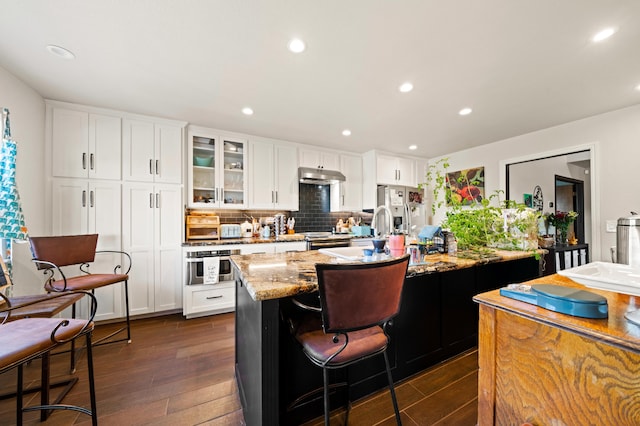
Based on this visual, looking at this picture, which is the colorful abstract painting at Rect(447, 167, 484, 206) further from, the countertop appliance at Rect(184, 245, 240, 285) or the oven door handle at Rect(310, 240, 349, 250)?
the countertop appliance at Rect(184, 245, 240, 285)

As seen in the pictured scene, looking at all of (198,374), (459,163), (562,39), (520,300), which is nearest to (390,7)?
(562,39)

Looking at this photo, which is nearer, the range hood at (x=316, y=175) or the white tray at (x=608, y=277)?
the white tray at (x=608, y=277)

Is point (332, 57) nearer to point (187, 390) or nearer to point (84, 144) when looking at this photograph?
point (187, 390)

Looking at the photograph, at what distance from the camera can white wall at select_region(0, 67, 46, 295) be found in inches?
80.0

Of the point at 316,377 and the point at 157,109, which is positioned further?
the point at 157,109

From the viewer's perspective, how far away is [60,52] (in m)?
1.75

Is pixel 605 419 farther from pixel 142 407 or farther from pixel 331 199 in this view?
pixel 331 199

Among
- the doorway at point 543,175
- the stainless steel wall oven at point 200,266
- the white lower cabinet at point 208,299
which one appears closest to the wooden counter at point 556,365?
the white lower cabinet at point 208,299

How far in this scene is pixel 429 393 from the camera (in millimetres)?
1555

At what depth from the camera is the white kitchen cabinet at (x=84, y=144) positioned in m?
2.49

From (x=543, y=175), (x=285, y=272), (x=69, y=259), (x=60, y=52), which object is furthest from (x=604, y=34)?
(x=69, y=259)

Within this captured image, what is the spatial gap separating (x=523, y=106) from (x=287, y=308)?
10.8ft

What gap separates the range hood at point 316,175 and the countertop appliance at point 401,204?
0.92 meters

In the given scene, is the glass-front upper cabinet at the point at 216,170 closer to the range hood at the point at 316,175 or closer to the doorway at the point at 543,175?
the range hood at the point at 316,175
